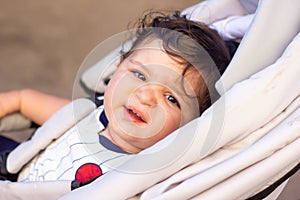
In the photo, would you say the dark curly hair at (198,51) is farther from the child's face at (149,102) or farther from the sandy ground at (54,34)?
the sandy ground at (54,34)

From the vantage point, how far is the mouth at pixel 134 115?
1.08 m

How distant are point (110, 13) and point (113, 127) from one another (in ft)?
5.09

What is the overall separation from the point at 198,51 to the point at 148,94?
12 cm

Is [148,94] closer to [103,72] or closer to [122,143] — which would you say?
[122,143]

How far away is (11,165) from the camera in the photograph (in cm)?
125

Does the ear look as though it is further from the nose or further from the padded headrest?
the padded headrest

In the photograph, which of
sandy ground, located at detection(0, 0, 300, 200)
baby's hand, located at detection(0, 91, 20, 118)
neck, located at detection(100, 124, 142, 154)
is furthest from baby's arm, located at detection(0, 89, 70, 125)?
sandy ground, located at detection(0, 0, 300, 200)

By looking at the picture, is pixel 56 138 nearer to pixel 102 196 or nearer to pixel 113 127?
pixel 113 127

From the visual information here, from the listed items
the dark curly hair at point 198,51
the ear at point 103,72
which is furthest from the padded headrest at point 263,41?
the ear at point 103,72

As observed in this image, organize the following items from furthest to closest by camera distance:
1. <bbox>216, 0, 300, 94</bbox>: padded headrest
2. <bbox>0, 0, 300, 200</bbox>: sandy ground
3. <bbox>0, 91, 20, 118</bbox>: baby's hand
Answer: <bbox>0, 0, 300, 200</bbox>: sandy ground < <bbox>0, 91, 20, 118</bbox>: baby's hand < <bbox>216, 0, 300, 94</bbox>: padded headrest

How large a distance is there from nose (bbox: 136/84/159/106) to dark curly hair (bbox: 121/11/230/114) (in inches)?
2.4

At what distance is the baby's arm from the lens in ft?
4.46

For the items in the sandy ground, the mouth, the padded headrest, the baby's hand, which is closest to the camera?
the padded headrest

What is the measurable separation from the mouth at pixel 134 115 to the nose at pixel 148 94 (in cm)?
2
